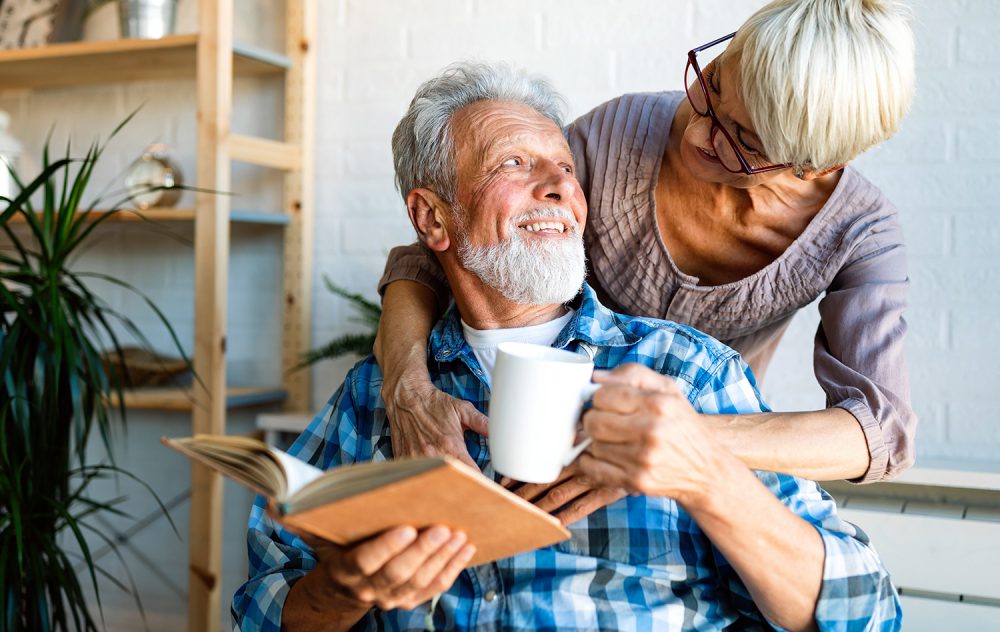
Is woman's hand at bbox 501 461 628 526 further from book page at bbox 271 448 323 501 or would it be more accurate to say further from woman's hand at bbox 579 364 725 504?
book page at bbox 271 448 323 501

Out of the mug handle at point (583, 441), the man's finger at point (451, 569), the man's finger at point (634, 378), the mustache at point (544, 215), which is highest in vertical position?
the mustache at point (544, 215)

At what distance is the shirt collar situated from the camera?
1372mm

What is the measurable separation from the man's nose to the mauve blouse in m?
0.18

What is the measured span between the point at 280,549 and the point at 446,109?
72 cm

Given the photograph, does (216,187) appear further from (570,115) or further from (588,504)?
(588,504)

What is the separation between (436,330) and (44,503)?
3.36 ft

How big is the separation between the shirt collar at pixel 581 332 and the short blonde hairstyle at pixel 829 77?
33 centimetres

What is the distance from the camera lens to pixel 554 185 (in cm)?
145

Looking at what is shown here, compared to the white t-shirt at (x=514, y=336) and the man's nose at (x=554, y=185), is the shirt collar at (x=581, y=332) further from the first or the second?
the man's nose at (x=554, y=185)

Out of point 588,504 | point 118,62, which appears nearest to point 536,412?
point 588,504

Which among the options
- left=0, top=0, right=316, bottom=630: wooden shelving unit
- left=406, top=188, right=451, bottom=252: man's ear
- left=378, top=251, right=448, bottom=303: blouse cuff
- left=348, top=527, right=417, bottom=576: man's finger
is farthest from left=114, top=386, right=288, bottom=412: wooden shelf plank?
left=348, top=527, right=417, bottom=576: man's finger

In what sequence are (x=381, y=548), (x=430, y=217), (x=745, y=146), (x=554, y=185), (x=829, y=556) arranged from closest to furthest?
(x=381, y=548), (x=829, y=556), (x=745, y=146), (x=554, y=185), (x=430, y=217)

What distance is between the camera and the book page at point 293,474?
84 cm

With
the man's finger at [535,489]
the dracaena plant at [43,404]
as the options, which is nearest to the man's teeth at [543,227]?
the man's finger at [535,489]
